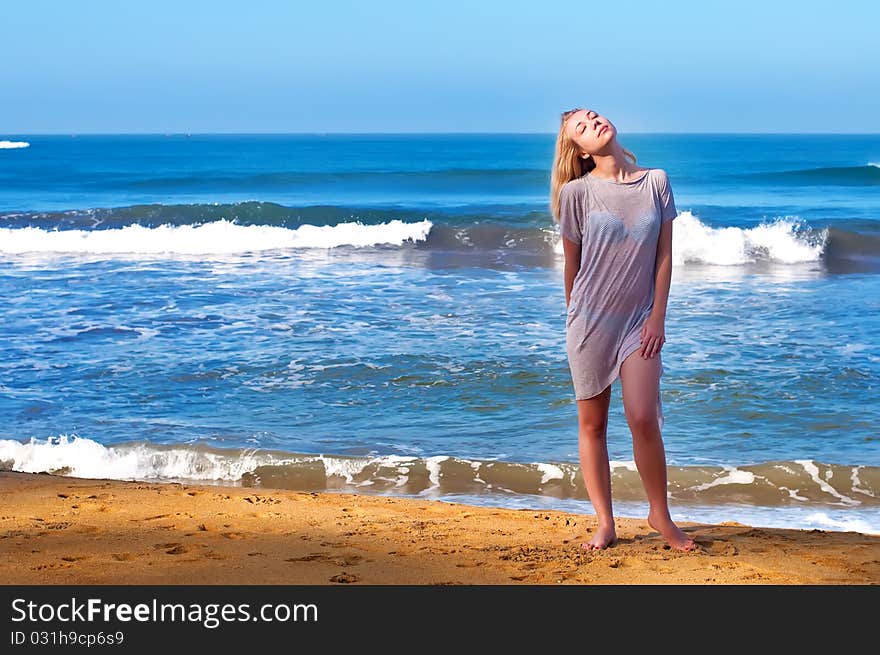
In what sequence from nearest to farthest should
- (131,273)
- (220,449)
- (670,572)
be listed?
(670,572)
(220,449)
(131,273)

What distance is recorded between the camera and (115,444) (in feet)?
A: 24.3

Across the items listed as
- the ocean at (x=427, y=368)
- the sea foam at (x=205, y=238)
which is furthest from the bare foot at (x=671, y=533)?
the sea foam at (x=205, y=238)

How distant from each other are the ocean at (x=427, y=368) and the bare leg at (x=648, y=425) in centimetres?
174

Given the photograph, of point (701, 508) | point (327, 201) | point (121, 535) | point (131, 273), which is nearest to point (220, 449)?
point (121, 535)

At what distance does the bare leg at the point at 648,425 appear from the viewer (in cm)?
418

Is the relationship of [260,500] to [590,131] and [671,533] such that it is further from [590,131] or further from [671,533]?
[590,131]

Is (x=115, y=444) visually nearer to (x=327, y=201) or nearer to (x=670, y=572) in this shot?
(x=670, y=572)

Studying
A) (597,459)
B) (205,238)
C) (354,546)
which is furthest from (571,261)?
(205,238)

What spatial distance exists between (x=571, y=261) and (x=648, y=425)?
70cm

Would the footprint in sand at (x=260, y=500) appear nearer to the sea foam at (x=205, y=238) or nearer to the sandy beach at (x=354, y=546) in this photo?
the sandy beach at (x=354, y=546)

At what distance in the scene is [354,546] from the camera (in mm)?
4621

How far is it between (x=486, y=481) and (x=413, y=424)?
51.4 inches

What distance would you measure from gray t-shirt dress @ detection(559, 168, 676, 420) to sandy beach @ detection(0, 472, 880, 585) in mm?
824

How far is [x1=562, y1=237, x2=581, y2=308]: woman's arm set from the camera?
4.25 metres
